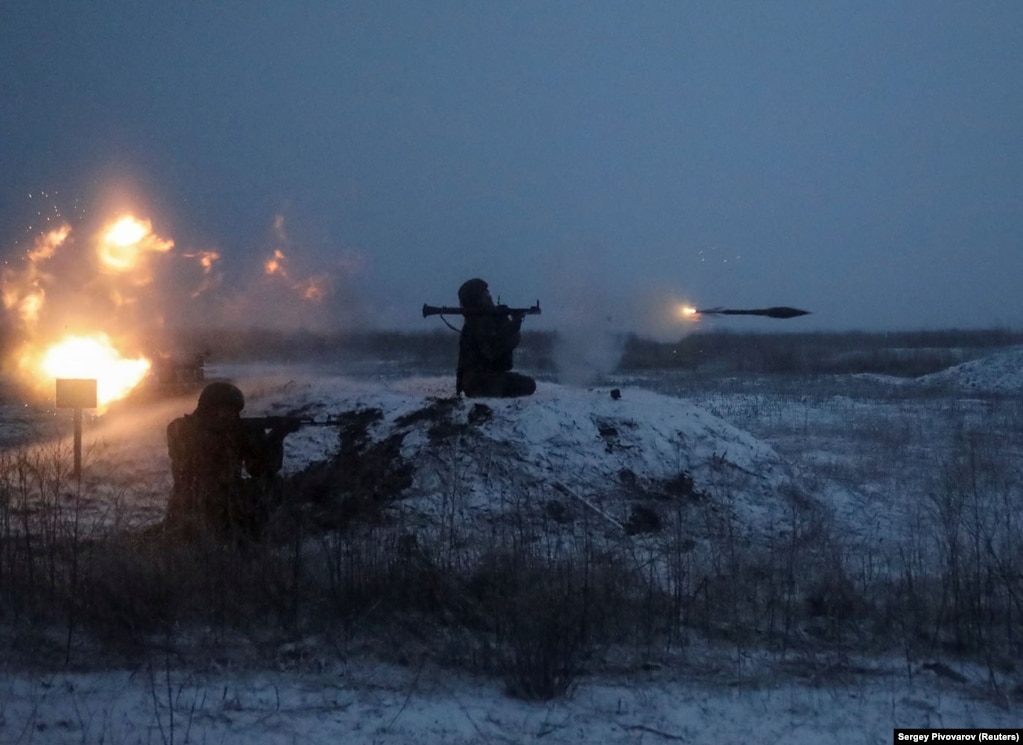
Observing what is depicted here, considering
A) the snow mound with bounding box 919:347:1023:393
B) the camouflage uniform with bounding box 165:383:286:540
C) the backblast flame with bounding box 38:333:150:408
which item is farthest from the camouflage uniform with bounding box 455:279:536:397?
the snow mound with bounding box 919:347:1023:393

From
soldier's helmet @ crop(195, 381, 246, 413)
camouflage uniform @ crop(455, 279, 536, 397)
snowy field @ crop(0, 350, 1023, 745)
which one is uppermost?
camouflage uniform @ crop(455, 279, 536, 397)

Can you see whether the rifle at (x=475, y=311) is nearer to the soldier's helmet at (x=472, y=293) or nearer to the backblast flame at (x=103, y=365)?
the soldier's helmet at (x=472, y=293)

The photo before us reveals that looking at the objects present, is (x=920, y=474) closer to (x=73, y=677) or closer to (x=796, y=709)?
(x=796, y=709)

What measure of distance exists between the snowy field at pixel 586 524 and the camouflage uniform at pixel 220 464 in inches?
32.3

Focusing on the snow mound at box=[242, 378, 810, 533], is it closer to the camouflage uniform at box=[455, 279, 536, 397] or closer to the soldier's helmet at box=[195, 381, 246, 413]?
the camouflage uniform at box=[455, 279, 536, 397]

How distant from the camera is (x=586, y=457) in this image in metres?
11.8

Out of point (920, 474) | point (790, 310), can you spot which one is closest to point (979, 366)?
point (920, 474)

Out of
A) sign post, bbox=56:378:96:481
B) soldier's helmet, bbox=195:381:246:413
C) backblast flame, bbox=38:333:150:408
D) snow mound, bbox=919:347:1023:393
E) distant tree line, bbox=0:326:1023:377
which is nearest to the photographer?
soldier's helmet, bbox=195:381:246:413

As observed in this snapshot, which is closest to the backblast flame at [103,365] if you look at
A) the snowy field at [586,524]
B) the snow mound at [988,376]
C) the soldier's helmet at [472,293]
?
the snowy field at [586,524]

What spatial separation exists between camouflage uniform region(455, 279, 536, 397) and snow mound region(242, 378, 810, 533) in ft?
1.57

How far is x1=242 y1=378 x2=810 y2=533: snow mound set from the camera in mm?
10773

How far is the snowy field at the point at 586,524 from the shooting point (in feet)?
15.9

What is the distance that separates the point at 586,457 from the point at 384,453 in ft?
8.56

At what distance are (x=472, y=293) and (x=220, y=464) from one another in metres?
6.36
